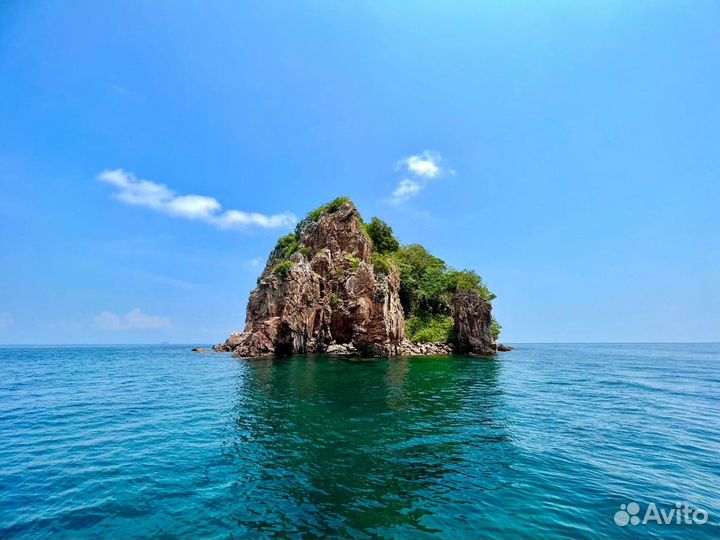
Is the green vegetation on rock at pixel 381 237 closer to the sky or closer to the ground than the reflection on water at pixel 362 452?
closer to the sky

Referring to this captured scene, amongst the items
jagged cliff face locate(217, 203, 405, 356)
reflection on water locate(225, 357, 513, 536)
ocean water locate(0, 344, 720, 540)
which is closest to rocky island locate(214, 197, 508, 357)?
jagged cliff face locate(217, 203, 405, 356)

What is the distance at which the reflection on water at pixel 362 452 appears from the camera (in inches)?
332

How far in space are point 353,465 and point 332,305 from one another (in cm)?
4688

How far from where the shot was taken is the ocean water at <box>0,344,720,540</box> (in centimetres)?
804

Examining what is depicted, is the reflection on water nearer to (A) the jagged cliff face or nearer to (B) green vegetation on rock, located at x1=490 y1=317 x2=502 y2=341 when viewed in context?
(A) the jagged cliff face

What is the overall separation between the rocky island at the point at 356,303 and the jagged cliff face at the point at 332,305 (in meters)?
0.16

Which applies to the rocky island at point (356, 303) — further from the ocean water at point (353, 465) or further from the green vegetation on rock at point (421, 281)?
the ocean water at point (353, 465)

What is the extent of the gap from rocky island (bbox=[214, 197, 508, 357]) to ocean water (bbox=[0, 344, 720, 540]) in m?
31.4

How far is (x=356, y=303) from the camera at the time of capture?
2117 inches

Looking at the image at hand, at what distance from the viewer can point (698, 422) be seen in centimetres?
1722

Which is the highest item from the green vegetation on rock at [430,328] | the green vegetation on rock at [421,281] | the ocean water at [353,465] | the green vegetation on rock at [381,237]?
the green vegetation on rock at [381,237]

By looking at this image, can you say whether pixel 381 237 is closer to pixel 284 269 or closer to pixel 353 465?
pixel 284 269

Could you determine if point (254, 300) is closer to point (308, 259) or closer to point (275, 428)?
point (308, 259)

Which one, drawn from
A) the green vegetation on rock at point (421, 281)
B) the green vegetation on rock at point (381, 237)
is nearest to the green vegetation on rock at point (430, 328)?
the green vegetation on rock at point (421, 281)
